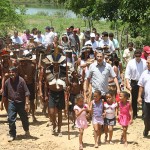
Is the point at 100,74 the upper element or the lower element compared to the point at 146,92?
upper

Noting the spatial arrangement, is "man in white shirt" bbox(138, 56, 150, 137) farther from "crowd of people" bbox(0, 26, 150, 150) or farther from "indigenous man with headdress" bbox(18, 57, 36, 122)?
"indigenous man with headdress" bbox(18, 57, 36, 122)

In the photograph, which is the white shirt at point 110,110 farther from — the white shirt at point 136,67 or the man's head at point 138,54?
the man's head at point 138,54

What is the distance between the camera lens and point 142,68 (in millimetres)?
10820

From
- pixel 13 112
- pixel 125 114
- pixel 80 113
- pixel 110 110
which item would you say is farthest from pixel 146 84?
pixel 13 112

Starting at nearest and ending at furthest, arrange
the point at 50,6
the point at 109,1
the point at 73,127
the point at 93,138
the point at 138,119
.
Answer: the point at 93,138 → the point at 73,127 → the point at 138,119 → the point at 109,1 → the point at 50,6

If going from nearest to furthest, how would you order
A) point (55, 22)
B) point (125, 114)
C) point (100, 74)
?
1. point (125, 114)
2. point (100, 74)
3. point (55, 22)

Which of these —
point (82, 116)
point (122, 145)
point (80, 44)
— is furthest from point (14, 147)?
point (80, 44)

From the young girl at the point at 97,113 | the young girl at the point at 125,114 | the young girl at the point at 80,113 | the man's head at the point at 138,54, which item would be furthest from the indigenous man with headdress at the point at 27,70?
the young girl at the point at 125,114

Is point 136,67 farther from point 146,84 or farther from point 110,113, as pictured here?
point 110,113

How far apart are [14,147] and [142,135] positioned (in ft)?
9.75

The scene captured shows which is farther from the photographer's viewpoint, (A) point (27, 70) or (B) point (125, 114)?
(A) point (27, 70)

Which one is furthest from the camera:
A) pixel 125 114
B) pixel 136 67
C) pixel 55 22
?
pixel 55 22

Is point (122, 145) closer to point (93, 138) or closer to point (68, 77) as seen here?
point (93, 138)

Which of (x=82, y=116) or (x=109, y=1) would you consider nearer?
(x=82, y=116)
